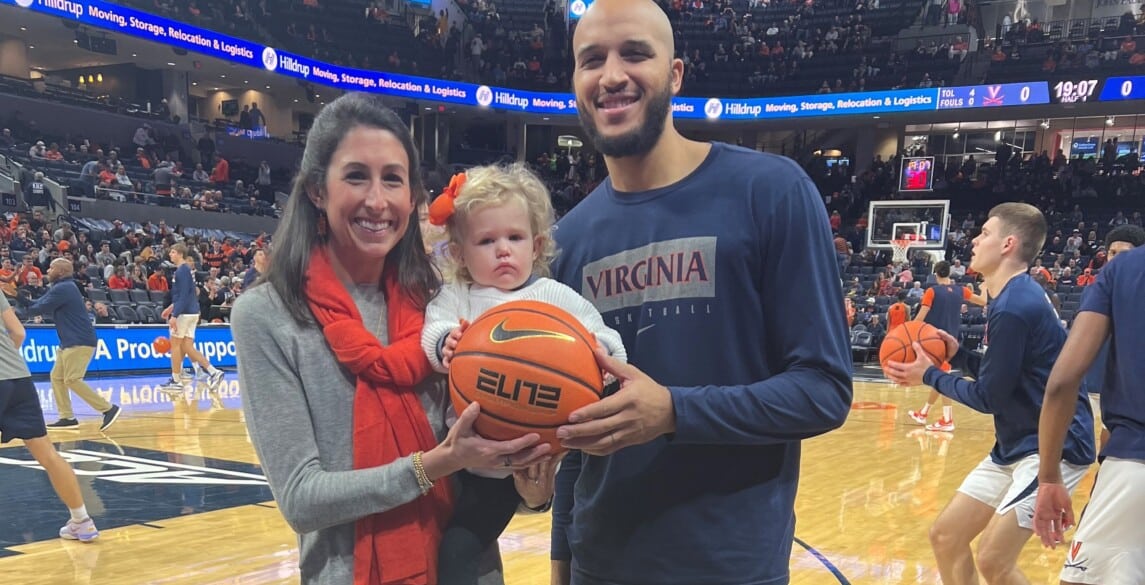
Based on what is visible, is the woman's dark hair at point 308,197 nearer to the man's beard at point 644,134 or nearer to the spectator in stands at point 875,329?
the man's beard at point 644,134

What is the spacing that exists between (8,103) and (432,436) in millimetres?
21265

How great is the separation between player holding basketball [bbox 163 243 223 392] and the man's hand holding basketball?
373 inches

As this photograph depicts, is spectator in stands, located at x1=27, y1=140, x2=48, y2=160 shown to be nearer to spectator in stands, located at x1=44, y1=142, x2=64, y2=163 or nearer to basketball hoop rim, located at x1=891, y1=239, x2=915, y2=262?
spectator in stands, located at x1=44, y1=142, x2=64, y2=163

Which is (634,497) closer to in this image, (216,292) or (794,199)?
(794,199)

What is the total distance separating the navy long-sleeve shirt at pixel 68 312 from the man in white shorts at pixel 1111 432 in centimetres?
780

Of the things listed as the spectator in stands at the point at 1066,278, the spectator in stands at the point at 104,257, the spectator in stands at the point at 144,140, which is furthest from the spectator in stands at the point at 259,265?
the spectator in stands at the point at 1066,278

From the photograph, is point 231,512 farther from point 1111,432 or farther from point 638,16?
point 1111,432

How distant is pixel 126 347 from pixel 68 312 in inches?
163

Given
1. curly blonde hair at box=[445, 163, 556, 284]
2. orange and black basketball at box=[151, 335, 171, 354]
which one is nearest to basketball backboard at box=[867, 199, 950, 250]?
orange and black basketball at box=[151, 335, 171, 354]

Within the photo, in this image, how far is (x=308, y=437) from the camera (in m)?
1.64

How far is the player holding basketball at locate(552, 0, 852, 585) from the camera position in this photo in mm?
1596

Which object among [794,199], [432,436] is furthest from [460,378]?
[794,199]

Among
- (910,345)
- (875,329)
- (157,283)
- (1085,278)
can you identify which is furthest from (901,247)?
(910,345)

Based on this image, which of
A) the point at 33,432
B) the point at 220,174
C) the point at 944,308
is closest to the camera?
the point at 33,432
